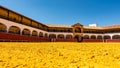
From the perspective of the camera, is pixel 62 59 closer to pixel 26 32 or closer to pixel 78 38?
pixel 26 32

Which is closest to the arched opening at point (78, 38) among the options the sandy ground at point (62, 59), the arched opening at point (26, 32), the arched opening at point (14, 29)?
the arched opening at point (26, 32)

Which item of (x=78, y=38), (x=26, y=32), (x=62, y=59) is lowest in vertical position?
(x=62, y=59)

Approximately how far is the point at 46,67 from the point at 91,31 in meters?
46.5

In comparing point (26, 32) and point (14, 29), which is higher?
point (14, 29)

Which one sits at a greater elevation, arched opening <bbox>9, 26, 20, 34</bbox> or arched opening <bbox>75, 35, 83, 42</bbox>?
arched opening <bbox>9, 26, 20, 34</bbox>

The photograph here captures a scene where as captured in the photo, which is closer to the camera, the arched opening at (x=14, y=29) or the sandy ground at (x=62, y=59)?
the sandy ground at (x=62, y=59)

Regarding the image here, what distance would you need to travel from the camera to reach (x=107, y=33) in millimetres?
47500

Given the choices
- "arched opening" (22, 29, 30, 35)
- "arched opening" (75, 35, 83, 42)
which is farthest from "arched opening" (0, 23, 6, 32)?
"arched opening" (75, 35, 83, 42)

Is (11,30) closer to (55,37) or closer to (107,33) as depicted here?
(55,37)

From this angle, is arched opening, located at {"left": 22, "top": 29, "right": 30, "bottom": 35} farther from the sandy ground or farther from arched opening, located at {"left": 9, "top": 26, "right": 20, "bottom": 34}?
the sandy ground

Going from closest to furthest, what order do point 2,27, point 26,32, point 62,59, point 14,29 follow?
point 62,59 < point 2,27 < point 14,29 < point 26,32

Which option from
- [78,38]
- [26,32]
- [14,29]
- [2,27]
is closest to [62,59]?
[2,27]

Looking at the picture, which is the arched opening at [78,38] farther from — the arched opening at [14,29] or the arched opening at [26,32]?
the arched opening at [14,29]

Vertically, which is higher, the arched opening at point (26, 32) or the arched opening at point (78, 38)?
the arched opening at point (26, 32)
